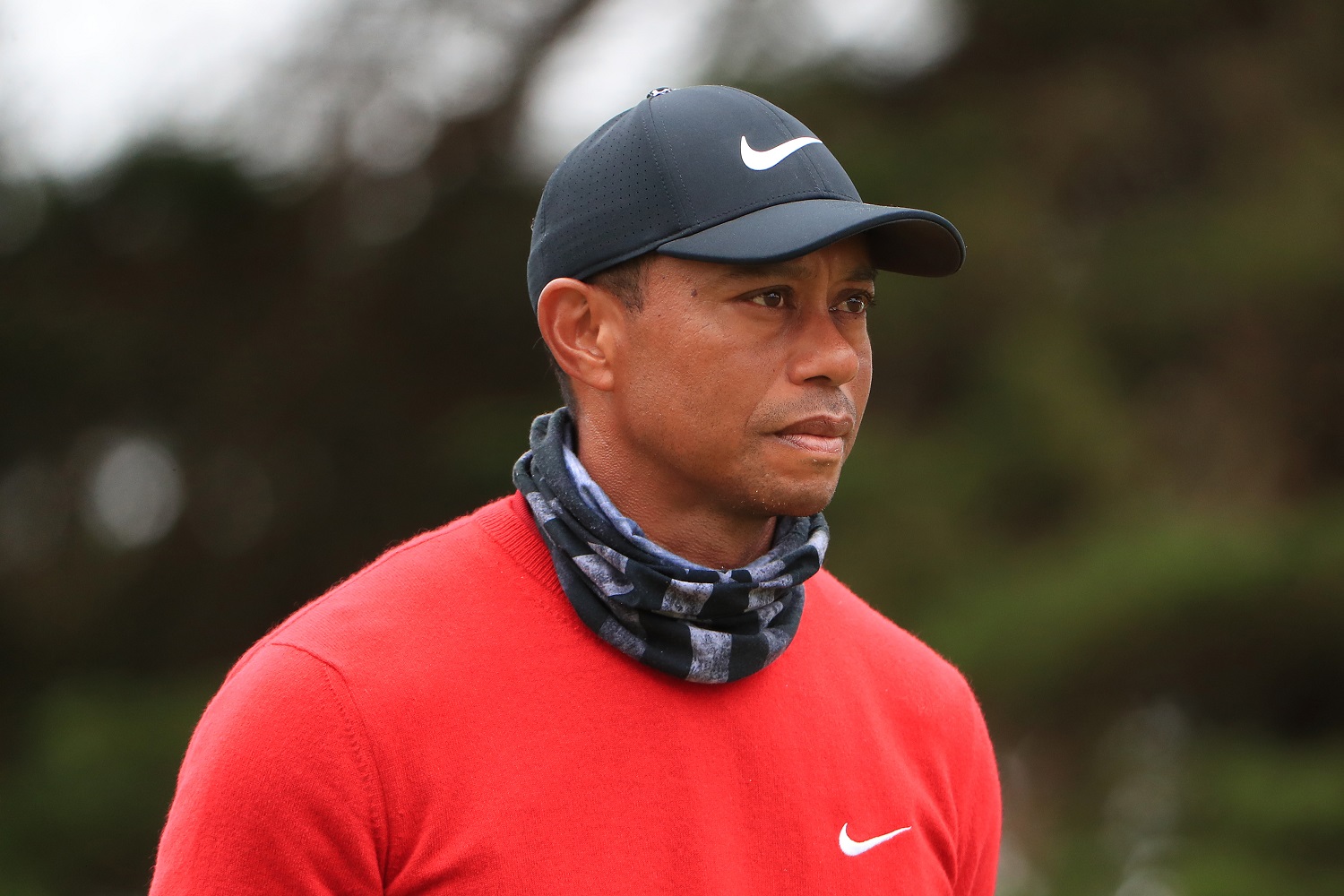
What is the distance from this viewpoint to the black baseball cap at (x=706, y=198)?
1.84 m

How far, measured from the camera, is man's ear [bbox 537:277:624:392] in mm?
1939

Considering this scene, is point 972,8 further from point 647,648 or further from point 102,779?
point 647,648

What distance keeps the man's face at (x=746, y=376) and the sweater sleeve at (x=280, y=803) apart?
54cm

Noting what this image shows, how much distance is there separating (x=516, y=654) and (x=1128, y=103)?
23.5ft

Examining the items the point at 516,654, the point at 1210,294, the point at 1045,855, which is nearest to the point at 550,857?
the point at 516,654

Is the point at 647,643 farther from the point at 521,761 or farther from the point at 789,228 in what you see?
the point at 789,228

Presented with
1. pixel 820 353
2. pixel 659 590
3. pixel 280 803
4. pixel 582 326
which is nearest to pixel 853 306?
pixel 820 353

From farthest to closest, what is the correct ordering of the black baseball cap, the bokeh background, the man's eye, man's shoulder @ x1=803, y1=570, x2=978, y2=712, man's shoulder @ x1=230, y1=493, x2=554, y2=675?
the bokeh background, man's shoulder @ x1=803, y1=570, x2=978, y2=712, the man's eye, the black baseball cap, man's shoulder @ x1=230, y1=493, x2=554, y2=675

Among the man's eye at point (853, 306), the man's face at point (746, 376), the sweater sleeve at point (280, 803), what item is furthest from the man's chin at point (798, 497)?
the sweater sleeve at point (280, 803)

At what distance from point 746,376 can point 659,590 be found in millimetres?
290

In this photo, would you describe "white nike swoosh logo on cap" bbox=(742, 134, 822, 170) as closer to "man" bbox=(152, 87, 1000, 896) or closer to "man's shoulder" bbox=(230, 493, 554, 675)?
"man" bbox=(152, 87, 1000, 896)

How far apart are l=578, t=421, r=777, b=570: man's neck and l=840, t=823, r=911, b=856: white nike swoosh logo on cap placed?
37 cm

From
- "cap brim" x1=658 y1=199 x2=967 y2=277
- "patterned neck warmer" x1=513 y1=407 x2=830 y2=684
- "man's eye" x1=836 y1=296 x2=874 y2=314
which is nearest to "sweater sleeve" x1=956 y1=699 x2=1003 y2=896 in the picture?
"patterned neck warmer" x1=513 y1=407 x2=830 y2=684

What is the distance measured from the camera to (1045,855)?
6734mm
